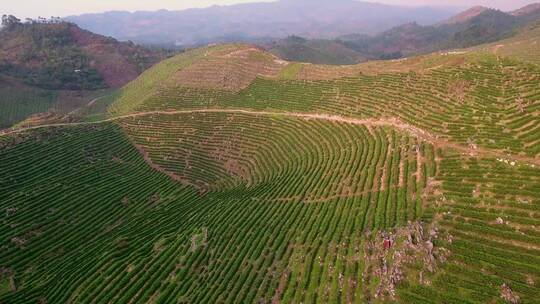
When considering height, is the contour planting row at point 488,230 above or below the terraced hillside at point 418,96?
below

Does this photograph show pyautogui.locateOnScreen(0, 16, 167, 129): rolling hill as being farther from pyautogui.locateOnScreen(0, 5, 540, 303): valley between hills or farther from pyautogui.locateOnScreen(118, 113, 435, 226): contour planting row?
pyautogui.locateOnScreen(118, 113, 435, 226): contour planting row

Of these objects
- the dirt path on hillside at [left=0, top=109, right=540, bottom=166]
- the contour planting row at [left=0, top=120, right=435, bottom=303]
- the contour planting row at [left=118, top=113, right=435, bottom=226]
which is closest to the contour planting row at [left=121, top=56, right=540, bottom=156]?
the dirt path on hillside at [left=0, top=109, right=540, bottom=166]

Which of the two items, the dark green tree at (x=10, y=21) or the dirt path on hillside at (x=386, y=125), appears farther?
the dark green tree at (x=10, y=21)

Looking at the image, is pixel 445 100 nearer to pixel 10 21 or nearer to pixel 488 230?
pixel 488 230

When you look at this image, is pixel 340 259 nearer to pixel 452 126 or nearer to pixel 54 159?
pixel 452 126

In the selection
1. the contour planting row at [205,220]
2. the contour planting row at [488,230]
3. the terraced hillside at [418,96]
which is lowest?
the contour planting row at [205,220]

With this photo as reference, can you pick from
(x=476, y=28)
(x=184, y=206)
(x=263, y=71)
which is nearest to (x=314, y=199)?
(x=184, y=206)

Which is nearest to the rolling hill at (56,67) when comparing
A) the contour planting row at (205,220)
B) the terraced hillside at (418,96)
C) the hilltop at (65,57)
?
the hilltop at (65,57)

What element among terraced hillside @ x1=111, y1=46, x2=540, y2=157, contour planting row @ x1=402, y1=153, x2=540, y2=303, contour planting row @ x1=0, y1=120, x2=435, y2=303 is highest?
terraced hillside @ x1=111, y1=46, x2=540, y2=157

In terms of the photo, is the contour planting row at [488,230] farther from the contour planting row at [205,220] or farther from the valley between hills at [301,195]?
the contour planting row at [205,220]
